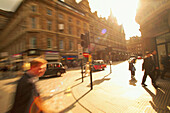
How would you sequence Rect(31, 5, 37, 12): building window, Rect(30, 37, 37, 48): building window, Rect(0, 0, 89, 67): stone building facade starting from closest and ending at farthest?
1. Rect(30, 37, 37, 48): building window
2. Rect(0, 0, 89, 67): stone building facade
3. Rect(31, 5, 37, 12): building window

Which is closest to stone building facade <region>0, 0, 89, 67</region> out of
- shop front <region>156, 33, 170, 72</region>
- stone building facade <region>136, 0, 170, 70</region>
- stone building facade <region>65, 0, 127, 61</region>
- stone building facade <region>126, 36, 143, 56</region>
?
stone building facade <region>65, 0, 127, 61</region>

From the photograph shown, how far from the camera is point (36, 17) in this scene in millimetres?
16406

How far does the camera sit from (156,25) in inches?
256

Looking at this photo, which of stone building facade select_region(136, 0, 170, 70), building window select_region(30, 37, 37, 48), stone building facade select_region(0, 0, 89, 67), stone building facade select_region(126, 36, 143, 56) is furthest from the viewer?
stone building facade select_region(126, 36, 143, 56)

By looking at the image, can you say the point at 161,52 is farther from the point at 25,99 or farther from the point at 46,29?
the point at 46,29

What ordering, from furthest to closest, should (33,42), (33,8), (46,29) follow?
(46,29) → (33,8) → (33,42)

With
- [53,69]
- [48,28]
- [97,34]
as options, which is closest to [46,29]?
[48,28]

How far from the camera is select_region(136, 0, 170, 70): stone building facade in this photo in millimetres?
5694

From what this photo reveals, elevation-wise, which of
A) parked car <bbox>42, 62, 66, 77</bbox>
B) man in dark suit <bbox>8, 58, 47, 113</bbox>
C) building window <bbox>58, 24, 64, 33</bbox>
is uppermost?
building window <bbox>58, 24, 64, 33</bbox>

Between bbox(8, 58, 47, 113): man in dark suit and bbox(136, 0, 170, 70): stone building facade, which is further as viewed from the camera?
bbox(136, 0, 170, 70): stone building facade

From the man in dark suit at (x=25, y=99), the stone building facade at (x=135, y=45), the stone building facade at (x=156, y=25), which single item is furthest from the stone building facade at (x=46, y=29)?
the stone building facade at (x=135, y=45)

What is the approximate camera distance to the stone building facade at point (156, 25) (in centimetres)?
569

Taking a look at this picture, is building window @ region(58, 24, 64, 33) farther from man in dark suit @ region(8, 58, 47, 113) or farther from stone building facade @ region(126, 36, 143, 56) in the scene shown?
stone building facade @ region(126, 36, 143, 56)

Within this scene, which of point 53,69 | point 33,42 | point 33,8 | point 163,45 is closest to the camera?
point 163,45
